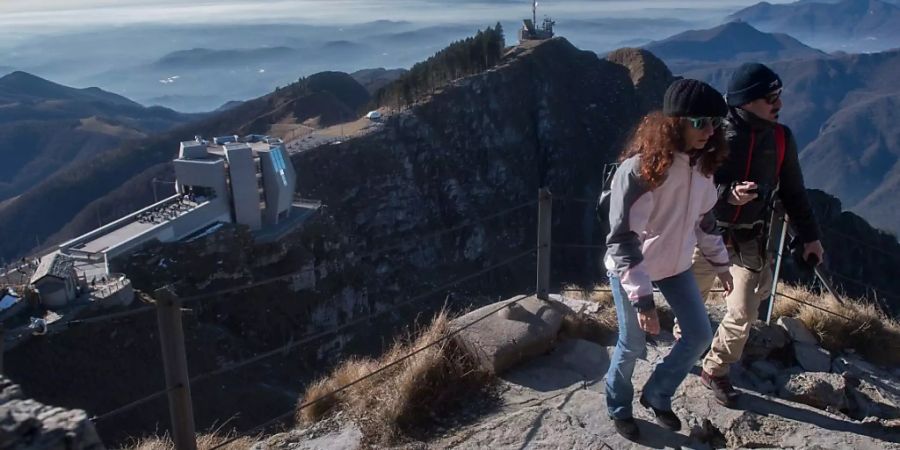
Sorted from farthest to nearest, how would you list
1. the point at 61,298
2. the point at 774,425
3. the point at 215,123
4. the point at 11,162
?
the point at 11,162 < the point at 215,123 < the point at 61,298 < the point at 774,425

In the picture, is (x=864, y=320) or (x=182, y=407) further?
(x=864, y=320)

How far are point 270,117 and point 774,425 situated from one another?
89.3 metres

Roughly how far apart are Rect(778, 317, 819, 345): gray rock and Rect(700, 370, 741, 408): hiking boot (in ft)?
5.08

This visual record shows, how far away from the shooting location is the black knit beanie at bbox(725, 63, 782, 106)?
14.7 feet

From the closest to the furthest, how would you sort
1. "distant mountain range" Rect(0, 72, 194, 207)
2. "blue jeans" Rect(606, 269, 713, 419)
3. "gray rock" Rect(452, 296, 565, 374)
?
"blue jeans" Rect(606, 269, 713, 419) < "gray rock" Rect(452, 296, 565, 374) < "distant mountain range" Rect(0, 72, 194, 207)

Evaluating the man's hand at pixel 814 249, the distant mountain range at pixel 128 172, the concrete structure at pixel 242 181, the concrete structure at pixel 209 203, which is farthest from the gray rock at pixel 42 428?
the distant mountain range at pixel 128 172

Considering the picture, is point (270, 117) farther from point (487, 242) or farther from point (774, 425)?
point (774, 425)

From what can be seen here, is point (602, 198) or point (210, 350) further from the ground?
point (602, 198)

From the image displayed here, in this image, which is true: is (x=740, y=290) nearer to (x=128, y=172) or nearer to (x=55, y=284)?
(x=55, y=284)

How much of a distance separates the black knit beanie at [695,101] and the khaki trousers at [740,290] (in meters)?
1.38

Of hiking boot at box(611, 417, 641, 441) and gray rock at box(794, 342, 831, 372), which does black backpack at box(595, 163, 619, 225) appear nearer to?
hiking boot at box(611, 417, 641, 441)

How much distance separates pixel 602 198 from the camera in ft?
13.9

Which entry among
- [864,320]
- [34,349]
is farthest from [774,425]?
[34,349]

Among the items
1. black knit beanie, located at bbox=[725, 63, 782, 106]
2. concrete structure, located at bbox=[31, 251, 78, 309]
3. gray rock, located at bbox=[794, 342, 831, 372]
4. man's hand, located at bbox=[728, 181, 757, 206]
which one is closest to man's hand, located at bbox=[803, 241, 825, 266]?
man's hand, located at bbox=[728, 181, 757, 206]
